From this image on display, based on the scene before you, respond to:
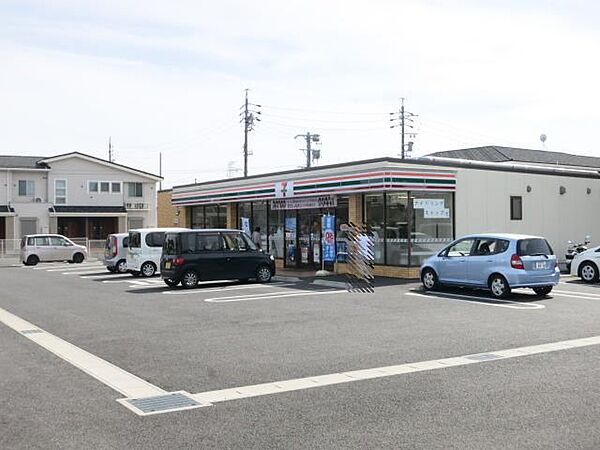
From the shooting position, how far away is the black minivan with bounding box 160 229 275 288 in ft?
63.4

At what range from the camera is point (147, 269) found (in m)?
24.0

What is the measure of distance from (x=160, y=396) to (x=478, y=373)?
3.62 meters

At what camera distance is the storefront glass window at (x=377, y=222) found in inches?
864

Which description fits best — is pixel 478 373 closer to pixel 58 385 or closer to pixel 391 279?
pixel 58 385

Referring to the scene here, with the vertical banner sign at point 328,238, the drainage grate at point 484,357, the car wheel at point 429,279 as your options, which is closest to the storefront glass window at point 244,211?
the vertical banner sign at point 328,238

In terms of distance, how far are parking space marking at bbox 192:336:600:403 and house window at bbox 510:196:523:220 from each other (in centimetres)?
1425

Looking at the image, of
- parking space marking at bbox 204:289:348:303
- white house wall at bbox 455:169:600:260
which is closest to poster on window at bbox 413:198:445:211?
white house wall at bbox 455:169:600:260

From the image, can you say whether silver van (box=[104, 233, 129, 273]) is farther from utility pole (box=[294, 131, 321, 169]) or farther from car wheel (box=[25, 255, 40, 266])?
utility pole (box=[294, 131, 321, 169])

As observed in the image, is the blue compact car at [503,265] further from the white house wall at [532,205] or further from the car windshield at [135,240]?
the car windshield at [135,240]

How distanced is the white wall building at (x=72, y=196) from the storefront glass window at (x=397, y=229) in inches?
1294

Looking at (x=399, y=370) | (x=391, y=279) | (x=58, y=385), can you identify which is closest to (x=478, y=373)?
(x=399, y=370)

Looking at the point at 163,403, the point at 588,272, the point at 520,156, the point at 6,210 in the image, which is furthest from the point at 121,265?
the point at 520,156

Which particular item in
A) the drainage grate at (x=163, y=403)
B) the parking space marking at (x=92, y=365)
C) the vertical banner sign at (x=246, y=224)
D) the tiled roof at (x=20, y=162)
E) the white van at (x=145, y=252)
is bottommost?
the drainage grate at (x=163, y=403)

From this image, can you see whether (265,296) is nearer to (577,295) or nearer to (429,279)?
(429,279)
